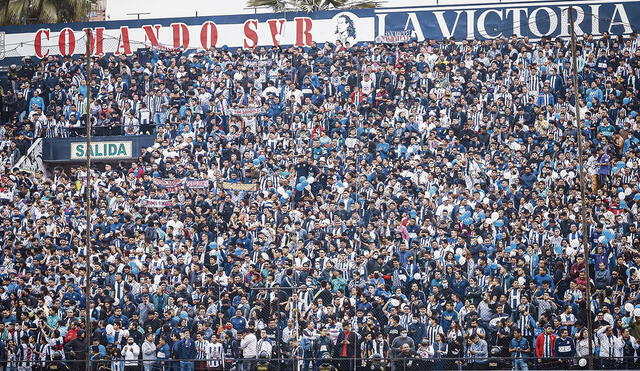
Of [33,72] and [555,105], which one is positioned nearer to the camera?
[555,105]

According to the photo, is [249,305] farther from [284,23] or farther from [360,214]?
[284,23]

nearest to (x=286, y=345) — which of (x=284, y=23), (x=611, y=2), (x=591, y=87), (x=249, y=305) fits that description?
(x=249, y=305)

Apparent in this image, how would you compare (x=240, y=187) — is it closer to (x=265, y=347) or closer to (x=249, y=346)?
(x=249, y=346)

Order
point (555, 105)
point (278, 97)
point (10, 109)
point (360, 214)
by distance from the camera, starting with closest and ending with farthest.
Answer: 1. point (360, 214)
2. point (555, 105)
3. point (278, 97)
4. point (10, 109)

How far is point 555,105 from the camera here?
2659cm

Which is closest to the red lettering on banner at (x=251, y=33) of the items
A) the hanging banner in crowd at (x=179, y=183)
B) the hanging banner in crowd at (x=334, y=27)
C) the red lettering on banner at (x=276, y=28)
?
the hanging banner in crowd at (x=334, y=27)

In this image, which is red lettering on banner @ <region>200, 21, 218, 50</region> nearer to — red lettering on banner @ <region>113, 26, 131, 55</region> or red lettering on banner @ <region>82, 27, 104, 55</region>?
red lettering on banner @ <region>113, 26, 131, 55</region>

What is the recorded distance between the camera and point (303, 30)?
31641 mm

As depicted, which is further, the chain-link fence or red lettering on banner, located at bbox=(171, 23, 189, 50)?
red lettering on banner, located at bbox=(171, 23, 189, 50)

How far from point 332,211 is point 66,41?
13.9 metres

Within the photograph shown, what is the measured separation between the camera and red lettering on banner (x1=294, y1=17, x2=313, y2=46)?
31.6 m

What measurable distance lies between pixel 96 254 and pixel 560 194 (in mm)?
11780

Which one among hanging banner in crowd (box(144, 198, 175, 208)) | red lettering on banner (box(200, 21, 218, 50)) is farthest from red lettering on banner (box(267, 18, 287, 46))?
hanging banner in crowd (box(144, 198, 175, 208))

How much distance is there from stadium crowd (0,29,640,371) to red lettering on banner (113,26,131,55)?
3.86 feet
